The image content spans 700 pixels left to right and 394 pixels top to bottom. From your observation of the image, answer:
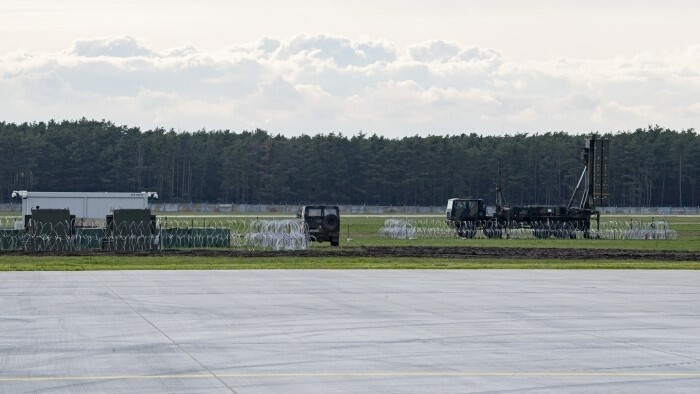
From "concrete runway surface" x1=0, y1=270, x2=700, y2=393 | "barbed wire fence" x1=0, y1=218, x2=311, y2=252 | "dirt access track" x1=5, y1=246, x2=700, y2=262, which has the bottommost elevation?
"concrete runway surface" x1=0, y1=270, x2=700, y2=393

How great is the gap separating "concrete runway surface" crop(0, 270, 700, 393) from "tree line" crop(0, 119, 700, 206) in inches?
5718

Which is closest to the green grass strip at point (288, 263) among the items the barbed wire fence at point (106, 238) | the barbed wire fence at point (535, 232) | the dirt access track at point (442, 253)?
the dirt access track at point (442, 253)

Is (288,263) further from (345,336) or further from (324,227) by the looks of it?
(345,336)

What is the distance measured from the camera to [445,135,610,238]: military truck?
69.6 meters

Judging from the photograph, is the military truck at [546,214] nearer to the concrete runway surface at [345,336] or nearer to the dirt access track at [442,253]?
the dirt access track at [442,253]

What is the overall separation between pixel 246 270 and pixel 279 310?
538 inches

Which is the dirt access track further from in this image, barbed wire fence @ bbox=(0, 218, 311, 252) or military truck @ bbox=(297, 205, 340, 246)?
military truck @ bbox=(297, 205, 340, 246)

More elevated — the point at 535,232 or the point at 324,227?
the point at 324,227

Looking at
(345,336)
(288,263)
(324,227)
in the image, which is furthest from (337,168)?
(345,336)

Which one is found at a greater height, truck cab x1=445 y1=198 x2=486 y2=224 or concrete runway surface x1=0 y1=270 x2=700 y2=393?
truck cab x1=445 y1=198 x2=486 y2=224

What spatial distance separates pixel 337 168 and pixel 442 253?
13438 cm

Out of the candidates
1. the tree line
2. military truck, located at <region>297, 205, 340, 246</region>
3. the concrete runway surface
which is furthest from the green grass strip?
the tree line

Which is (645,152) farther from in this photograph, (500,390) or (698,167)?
(500,390)

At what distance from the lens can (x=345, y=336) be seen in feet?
60.0
